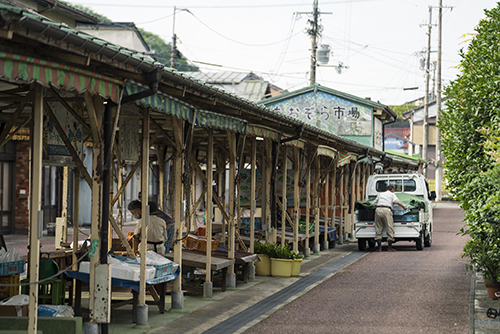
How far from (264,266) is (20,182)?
12.7m

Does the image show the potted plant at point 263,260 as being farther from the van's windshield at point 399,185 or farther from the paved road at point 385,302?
the van's windshield at point 399,185

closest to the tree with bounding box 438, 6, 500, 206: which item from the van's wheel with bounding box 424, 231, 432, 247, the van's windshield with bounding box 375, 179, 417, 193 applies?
the van's wheel with bounding box 424, 231, 432, 247

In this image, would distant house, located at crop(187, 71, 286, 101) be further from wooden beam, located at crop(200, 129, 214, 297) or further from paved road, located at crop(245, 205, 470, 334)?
wooden beam, located at crop(200, 129, 214, 297)

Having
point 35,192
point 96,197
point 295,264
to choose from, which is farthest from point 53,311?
point 295,264

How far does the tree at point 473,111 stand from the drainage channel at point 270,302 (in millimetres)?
3400

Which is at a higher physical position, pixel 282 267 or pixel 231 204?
pixel 231 204

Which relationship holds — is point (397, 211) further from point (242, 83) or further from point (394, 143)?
point (394, 143)

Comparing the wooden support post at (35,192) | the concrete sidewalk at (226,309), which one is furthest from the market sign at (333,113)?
the wooden support post at (35,192)

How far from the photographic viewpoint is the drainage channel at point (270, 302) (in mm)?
9500

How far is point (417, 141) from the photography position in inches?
2847

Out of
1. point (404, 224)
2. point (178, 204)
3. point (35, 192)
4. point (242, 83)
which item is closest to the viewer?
point (35, 192)

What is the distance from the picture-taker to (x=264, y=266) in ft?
48.9

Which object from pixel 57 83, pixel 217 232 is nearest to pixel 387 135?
pixel 217 232

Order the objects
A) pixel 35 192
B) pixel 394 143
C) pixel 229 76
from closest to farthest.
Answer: pixel 35 192
pixel 229 76
pixel 394 143
